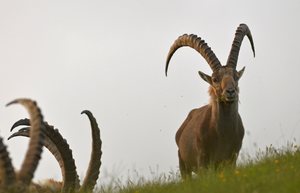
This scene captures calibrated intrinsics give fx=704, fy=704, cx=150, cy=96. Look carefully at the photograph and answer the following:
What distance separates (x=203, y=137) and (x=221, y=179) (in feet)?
14.9

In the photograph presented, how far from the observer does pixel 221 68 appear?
14484mm

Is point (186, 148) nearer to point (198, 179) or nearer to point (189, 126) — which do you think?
point (189, 126)

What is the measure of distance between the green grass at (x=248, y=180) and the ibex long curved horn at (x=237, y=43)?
3.15 meters

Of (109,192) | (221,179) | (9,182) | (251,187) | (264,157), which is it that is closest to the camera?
(9,182)

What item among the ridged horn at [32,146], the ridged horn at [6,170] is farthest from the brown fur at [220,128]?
the ridged horn at [6,170]

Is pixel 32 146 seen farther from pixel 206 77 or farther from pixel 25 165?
pixel 206 77

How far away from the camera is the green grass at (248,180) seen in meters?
8.98

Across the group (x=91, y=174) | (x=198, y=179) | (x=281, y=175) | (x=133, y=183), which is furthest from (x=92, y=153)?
(x=281, y=175)

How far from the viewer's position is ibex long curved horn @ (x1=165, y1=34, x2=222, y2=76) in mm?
14868

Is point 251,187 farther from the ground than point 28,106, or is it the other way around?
point 28,106

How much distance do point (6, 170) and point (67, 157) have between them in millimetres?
6027

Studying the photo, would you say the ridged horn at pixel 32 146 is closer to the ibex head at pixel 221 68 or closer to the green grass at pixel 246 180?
the green grass at pixel 246 180

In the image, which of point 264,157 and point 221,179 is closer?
point 221,179

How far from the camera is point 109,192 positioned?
34.8 feet
